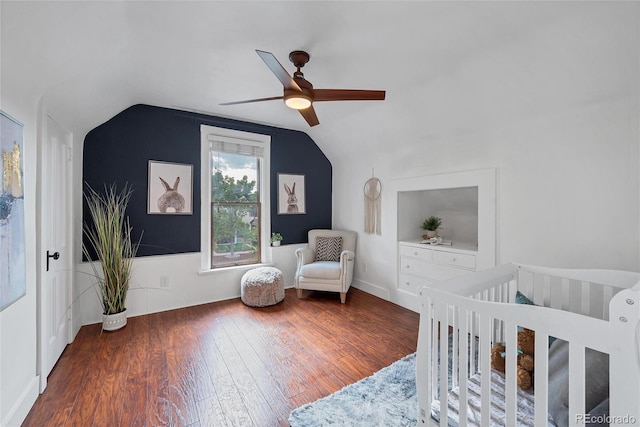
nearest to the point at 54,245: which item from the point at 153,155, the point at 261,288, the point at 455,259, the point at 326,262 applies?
the point at 153,155

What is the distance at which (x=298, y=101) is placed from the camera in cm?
204

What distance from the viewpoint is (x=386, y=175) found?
3.75m

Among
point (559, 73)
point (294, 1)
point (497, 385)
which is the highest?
point (294, 1)

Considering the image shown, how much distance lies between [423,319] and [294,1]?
76.4 inches

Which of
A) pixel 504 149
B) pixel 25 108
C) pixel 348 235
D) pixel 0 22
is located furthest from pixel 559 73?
pixel 25 108

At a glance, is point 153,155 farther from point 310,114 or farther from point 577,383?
point 577,383

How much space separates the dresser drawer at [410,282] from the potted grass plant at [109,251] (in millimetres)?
3230

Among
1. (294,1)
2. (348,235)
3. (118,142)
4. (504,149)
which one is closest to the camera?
(294,1)

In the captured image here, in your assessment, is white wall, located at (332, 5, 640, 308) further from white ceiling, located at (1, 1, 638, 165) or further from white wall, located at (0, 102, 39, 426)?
white wall, located at (0, 102, 39, 426)

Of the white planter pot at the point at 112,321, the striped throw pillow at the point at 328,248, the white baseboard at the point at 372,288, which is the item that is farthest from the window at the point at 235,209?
the white baseboard at the point at 372,288

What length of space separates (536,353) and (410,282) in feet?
8.35

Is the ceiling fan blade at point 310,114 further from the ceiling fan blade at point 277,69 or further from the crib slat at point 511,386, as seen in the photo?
the crib slat at point 511,386

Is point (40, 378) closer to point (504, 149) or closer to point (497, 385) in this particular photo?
point (497, 385)

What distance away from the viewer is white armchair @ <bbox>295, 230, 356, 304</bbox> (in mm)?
3557
